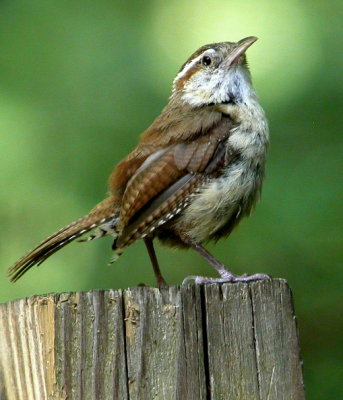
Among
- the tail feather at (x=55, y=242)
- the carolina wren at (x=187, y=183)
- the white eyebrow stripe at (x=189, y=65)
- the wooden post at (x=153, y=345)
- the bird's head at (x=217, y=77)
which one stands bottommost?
the wooden post at (x=153, y=345)

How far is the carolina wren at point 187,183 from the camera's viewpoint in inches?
160

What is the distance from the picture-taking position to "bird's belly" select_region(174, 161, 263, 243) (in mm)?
4121

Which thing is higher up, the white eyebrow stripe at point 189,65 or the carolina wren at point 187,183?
the white eyebrow stripe at point 189,65

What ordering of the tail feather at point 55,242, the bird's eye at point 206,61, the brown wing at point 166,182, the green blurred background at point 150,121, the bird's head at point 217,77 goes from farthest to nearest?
1. the green blurred background at point 150,121
2. the bird's eye at point 206,61
3. the bird's head at point 217,77
4. the brown wing at point 166,182
5. the tail feather at point 55,242

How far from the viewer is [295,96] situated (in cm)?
580

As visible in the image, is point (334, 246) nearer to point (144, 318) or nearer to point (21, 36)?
point (21, 36)

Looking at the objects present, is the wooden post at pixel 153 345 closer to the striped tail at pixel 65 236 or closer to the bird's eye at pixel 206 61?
the striped tail at pixel 65 236

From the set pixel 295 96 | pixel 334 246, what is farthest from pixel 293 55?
pixel 334 246

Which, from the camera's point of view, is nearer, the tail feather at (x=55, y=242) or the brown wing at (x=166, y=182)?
the tail feather at (x=55, y=242)

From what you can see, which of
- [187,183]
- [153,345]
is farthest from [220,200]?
[153,345]

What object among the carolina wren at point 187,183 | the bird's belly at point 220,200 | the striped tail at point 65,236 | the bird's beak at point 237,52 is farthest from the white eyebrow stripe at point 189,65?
the striped tail at point 65,236

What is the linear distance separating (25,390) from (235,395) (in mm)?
599

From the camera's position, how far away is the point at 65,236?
12.9 ft

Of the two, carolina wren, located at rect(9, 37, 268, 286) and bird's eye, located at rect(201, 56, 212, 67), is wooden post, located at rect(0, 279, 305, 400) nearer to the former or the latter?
carolina wren, located at rect(9, 37, 268, 286)
